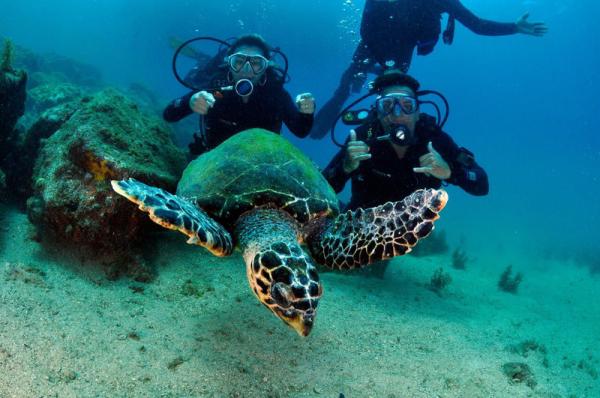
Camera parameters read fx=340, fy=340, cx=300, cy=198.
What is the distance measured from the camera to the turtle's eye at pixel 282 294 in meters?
2.68

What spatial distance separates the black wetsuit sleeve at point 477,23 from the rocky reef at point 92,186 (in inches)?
343

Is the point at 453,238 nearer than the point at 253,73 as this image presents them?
No

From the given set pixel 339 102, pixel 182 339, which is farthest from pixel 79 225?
pixel 339 102

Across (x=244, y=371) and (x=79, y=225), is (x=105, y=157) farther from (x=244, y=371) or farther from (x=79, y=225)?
(x=244, y=371)

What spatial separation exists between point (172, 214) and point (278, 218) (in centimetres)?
135

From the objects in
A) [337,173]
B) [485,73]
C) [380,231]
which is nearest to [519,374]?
[380,231]

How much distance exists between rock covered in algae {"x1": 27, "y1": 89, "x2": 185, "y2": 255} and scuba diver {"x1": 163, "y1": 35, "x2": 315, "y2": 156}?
1.74m

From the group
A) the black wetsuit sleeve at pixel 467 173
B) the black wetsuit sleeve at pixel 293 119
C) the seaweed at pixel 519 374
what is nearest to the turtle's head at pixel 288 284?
the seaweed at pixel 519 374

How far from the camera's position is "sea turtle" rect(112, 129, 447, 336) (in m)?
2.74

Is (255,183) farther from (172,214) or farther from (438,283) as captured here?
(438,283)

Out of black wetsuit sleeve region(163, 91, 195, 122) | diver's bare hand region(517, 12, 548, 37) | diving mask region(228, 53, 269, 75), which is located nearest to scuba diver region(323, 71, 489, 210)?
diving mask region(228, 53, 269, 75)

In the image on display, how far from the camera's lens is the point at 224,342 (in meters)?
3.52

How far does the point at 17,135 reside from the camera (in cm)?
606

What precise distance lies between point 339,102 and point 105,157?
505 inches
